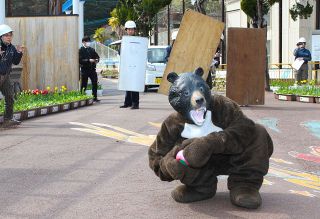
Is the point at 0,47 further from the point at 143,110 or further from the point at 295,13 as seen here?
the point at 295,13

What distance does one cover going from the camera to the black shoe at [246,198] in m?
5.29

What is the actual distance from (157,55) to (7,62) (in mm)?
14062

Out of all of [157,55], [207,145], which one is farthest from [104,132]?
[157,55]

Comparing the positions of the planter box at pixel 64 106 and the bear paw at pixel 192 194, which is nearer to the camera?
the bear paw at pixel 192 194

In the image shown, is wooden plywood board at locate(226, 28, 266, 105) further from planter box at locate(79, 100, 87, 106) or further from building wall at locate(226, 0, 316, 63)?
building wall at locate(226, 0, 316, 63)

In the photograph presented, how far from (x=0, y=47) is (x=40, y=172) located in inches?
186

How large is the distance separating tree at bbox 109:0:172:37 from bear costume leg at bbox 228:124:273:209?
126 feet

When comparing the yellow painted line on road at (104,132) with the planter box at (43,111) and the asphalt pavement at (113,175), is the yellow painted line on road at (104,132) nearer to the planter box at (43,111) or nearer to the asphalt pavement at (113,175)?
the asphalt pavement at (113,175)

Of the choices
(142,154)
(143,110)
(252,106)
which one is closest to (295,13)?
(252,106)

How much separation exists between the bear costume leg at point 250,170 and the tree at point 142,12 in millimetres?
38401

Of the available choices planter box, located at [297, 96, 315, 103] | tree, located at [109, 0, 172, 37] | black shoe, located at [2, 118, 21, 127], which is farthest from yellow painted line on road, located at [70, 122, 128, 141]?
tree, located at [109, 0, 172, 37]

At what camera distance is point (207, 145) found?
5.04 m

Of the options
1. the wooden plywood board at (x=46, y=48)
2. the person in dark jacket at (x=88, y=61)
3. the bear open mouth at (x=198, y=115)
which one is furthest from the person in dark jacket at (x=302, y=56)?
the bear open mouth at (x=198, y=115)

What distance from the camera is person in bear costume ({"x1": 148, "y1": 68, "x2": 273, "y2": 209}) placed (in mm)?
5156
